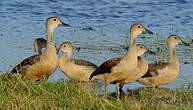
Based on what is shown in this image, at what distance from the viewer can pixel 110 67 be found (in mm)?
10719

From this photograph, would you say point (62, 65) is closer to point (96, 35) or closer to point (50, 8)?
point (96, 35)

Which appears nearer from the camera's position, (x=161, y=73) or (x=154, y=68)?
(x=161, y=73)

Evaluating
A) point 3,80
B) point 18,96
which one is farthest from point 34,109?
point 3,80

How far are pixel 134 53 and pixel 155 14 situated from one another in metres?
6.14

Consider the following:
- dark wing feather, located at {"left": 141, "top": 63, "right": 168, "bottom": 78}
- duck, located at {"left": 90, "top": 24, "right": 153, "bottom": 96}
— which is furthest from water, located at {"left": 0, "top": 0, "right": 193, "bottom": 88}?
duck, located at {"left": 90, "top": 24, "right": 153, "bottom": 96}

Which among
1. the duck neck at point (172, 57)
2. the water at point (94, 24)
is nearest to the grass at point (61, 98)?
the duck neck at point (172, 57)

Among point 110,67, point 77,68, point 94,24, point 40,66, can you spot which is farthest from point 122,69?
point 94,24

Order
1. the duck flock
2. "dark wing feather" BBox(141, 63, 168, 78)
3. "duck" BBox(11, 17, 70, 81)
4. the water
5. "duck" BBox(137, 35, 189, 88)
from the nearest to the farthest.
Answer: the duck flock < "duck" BBox(11, 17, 70, 81) < "duck" BBox(137, 35, 189, 88) < "dark wing feather" BBox(141, 63, 168, 78) < the water

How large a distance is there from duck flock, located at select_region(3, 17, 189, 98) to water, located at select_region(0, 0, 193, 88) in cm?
24

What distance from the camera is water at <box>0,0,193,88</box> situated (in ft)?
42.2

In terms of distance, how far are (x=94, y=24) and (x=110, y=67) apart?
513 centimetres

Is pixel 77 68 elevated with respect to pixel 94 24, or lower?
lower

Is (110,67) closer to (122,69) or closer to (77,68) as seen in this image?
(122,69)

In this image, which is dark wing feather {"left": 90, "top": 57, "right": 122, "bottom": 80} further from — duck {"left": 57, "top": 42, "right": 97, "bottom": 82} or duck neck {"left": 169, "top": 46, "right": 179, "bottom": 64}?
duck neck {"left": 169, "top": 46, "right": 179, "bottom": 64}
